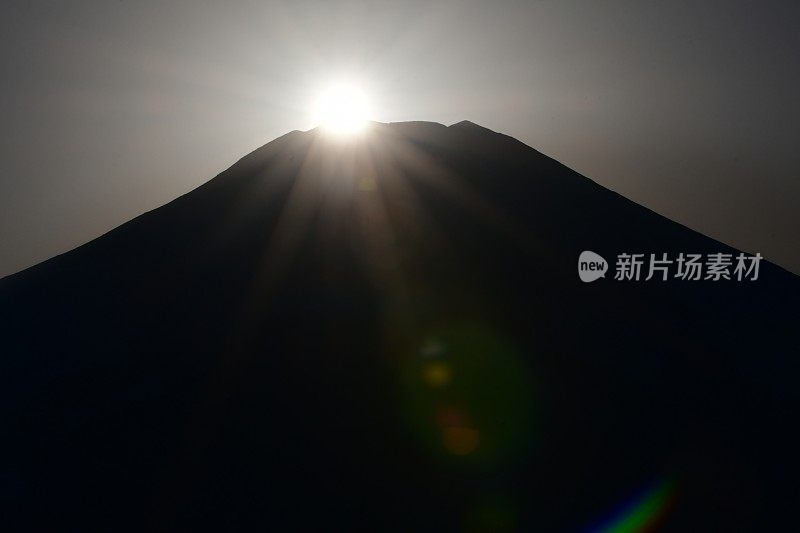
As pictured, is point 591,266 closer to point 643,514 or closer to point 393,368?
point 393,368

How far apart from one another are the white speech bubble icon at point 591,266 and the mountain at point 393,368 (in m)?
0.42

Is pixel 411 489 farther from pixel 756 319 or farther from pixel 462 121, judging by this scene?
pixel 462 121

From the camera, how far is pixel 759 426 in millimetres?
16188

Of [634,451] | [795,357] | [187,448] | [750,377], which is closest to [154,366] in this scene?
[187,448]

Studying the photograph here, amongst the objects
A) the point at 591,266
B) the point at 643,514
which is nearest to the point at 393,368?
the point at 643,514

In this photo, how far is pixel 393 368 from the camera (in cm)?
1816

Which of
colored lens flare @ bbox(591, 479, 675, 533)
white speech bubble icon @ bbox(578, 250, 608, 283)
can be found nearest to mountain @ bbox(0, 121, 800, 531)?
colored lens flare @ bbox(591, 479, 675, 533)

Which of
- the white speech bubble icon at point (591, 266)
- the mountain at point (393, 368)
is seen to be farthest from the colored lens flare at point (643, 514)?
the white speech bubble icon at point (591, 266)

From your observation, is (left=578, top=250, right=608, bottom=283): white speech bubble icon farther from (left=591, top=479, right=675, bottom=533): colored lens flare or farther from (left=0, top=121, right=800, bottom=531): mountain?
(left=591, top=479, right=675, bottom=533): colored lens flare

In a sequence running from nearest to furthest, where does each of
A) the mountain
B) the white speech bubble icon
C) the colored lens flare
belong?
A: the colored lens flare < the mountain < the white speech bubble icon

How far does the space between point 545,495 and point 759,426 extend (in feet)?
26.4

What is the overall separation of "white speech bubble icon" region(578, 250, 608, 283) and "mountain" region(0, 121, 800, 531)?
1.38ft

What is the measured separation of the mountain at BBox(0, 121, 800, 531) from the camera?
43.1 feet

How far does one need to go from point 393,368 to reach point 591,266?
12.0 m
